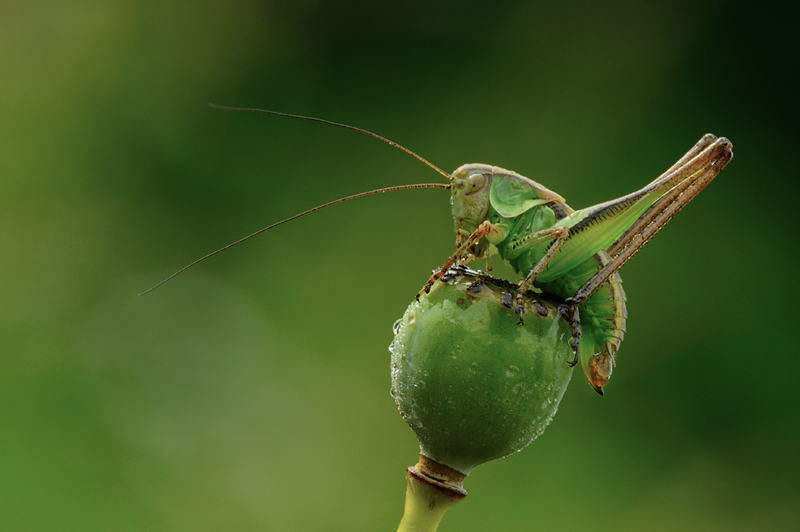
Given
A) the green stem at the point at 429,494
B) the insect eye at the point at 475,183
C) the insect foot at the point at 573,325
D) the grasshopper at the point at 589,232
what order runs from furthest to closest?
the insect eye at the point at 475,183 → the grasshopper at the point at 589,232 → the insect foot at the point at 573,325 → the green stem at the point at 429,494

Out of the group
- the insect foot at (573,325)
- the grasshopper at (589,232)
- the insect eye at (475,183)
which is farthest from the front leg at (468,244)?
the insect foot at (573,325)

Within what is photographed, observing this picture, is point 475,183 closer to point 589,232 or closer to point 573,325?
point 589,232

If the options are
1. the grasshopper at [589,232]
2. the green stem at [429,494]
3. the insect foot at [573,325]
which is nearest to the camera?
the green stem at [429,494]

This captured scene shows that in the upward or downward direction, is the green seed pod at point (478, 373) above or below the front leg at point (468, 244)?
below

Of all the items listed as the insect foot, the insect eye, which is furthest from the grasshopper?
the insect foot

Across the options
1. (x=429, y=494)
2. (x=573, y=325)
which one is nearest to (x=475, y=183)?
(x=573, y=325)

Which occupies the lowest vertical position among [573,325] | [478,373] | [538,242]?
[478,373]

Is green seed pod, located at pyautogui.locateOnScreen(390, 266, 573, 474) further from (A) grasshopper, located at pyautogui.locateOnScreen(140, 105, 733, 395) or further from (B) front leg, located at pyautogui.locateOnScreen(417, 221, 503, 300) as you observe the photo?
(A) grasshopper, located at pyautogui.locateOnScreen(140, 105, 733, 395)

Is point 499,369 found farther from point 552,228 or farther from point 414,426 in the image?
point 552,228

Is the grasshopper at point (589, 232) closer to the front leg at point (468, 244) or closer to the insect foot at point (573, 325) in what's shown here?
the front leg at point (468, 244)
